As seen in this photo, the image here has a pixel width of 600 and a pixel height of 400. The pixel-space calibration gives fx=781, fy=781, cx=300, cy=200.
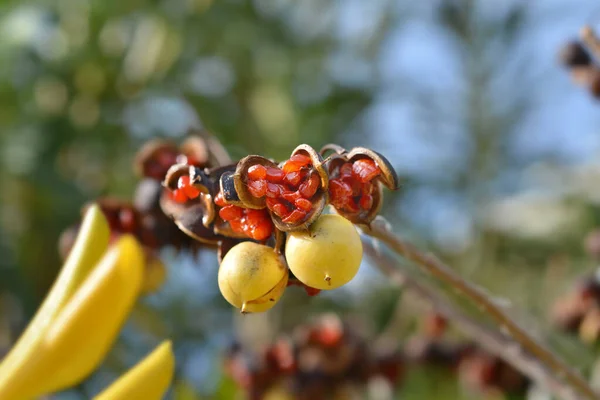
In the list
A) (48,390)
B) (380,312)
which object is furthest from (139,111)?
(48,390)

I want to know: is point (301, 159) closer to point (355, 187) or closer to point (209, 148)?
point (355, 187)

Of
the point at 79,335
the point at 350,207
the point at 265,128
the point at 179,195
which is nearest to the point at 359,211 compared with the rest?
the point at 350,207

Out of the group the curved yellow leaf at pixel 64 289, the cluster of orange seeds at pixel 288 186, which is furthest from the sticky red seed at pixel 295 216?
the curved yellow leaf at pixel 64 289

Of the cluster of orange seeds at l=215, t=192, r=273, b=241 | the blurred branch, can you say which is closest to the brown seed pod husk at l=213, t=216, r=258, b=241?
the cluster of orange seeds at l=215, t=192, r=273, b=241

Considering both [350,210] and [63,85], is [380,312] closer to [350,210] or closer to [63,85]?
[63,85]

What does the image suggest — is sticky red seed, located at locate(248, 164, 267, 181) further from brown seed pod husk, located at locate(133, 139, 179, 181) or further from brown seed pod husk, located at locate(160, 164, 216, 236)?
brown seed pod husk, located at locate(133, 139, 179, 181)

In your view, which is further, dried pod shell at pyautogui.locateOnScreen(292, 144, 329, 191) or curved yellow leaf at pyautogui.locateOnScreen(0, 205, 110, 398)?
curved yellow leaf at pyautogui.locateOnScreen(0, 205, 110, 398)
